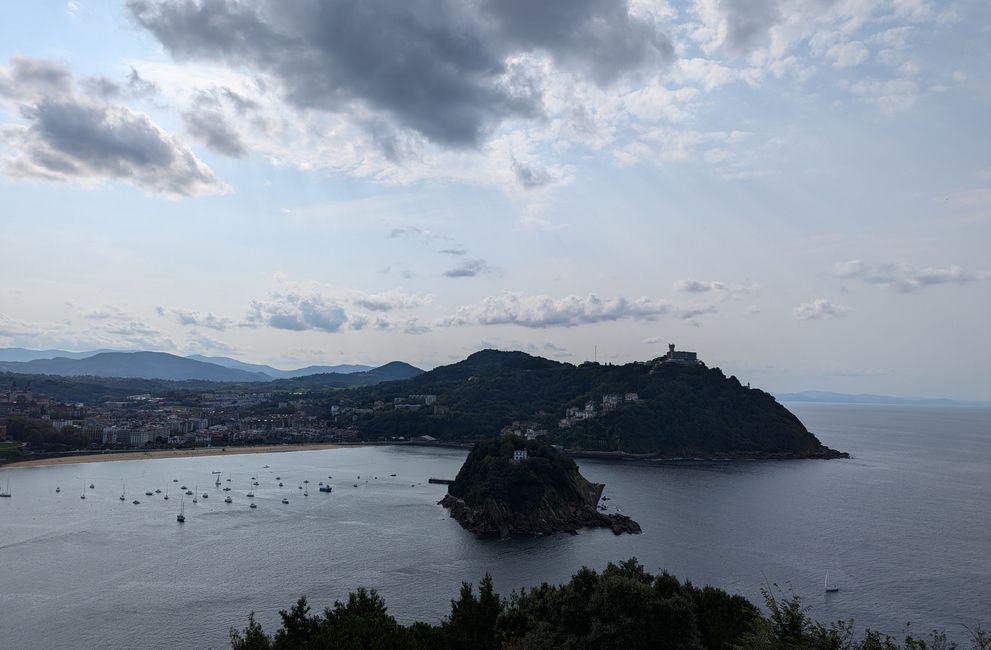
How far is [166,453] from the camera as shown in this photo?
10288 centimetres

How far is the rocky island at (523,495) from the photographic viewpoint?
53.4m

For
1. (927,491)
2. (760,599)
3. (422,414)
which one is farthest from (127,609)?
(422,414)

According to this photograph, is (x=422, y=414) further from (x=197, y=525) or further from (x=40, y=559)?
(x=40, y=559)

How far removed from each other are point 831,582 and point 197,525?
47.7 meters

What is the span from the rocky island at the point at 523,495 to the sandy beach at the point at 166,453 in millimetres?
57832

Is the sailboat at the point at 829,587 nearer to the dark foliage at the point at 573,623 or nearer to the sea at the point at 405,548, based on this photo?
the sea at the point at 405,548

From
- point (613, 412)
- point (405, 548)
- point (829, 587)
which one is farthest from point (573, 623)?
point (613, 412)

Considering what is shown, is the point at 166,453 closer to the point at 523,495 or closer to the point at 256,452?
the point at 256,452

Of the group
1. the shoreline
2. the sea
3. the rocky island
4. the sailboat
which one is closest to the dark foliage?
the sea

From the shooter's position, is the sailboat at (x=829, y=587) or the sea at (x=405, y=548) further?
the sailboat at (x=829, y=587)

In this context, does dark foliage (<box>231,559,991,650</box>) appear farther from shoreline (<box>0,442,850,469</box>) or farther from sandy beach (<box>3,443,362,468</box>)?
sandy beach (<box>3,443,362,468</box>)

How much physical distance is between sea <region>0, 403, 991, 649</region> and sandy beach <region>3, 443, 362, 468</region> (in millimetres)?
7660

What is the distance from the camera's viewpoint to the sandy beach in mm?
89125

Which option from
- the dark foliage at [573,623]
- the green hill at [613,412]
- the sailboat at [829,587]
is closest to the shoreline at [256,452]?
the green hill at [613,412]
